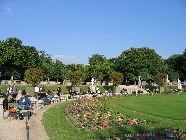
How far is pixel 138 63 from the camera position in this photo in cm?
10694

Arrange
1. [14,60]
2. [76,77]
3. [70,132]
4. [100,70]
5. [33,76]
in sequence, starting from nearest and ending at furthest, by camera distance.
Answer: [70,132] → [33,76] → [76,77] → [14,60] → [100,70]

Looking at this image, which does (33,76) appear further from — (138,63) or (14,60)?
(138,63)

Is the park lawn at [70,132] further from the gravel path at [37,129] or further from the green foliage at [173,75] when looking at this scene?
the green foliage at [173,75]

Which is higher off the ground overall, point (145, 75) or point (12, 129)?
point (145, 75)

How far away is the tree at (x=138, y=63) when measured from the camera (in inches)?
4195

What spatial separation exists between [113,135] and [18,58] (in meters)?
77.9

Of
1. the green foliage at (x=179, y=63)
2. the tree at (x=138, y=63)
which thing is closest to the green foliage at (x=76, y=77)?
the tree at (x=138, y=63)

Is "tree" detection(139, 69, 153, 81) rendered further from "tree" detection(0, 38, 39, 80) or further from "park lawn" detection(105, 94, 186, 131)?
"park lawn" detection(105, 94, 186, 131)

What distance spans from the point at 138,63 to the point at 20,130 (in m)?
89.0

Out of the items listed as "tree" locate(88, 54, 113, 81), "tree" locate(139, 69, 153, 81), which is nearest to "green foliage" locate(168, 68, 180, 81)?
"tree" locate(139, 69, 153, 81)

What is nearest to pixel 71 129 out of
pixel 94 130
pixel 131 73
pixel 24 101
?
pixel 94 130

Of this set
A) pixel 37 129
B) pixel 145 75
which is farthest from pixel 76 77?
pixel 145 75

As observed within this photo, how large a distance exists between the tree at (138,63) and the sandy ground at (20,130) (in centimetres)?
8245

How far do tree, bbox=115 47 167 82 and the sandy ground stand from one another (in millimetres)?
82449
